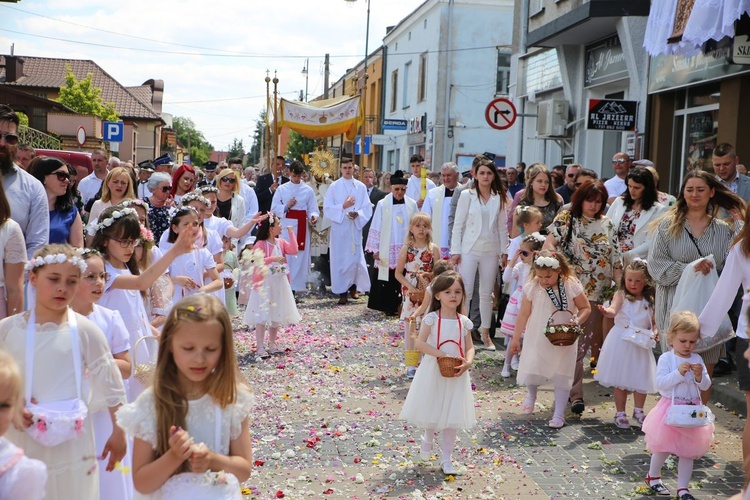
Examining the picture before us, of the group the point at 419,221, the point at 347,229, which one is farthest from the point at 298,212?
the point at 419,221

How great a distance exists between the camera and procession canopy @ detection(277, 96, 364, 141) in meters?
21.0

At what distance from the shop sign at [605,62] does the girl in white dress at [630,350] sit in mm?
9320

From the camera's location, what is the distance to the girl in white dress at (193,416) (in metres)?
3.23

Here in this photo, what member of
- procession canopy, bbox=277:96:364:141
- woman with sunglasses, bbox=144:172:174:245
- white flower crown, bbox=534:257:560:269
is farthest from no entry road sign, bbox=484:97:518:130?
white flower crown, bbox=534:257:560:269

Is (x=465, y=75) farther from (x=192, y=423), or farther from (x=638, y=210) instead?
(x=192, y=423)

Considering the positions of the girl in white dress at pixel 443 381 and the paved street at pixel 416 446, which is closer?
the paved street at pixel 416 446

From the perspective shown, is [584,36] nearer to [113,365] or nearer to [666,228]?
[666,228]

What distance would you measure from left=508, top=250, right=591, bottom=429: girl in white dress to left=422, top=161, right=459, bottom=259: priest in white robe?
4834mm

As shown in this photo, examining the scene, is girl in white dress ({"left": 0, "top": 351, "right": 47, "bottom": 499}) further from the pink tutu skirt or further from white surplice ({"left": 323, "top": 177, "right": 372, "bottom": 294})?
white surplice ({"left": 323, "top": 177, "right": 372, "bottom": 294})

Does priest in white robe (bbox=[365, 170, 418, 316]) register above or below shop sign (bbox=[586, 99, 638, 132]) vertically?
below

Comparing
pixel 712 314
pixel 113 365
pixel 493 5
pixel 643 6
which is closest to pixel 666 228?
pixel 712 314

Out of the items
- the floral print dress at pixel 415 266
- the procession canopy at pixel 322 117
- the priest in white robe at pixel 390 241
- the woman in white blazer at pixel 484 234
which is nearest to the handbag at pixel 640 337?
the floral print dress at pixel 415 266

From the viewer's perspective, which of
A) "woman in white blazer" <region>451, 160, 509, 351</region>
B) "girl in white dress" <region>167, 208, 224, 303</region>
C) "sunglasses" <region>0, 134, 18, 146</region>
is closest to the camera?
"sunglasses" <region>0, 134, 18, 146</region>

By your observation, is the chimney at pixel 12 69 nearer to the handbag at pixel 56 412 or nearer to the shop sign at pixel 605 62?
the shop sign at pixel 605 62
